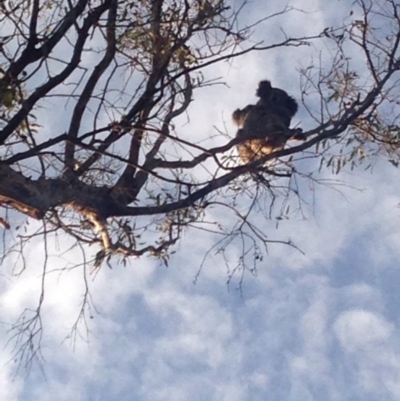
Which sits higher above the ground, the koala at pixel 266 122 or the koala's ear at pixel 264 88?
the koala's ear at pixel 264 88

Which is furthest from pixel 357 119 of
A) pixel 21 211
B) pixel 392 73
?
pixel 21 211

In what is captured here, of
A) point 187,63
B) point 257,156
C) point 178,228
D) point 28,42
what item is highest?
point 187,63

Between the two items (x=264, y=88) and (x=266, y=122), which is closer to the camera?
(x=266, y=122)

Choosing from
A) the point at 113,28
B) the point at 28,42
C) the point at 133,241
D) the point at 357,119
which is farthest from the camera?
the point at 133,241

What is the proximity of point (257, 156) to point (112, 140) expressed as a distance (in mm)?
1647

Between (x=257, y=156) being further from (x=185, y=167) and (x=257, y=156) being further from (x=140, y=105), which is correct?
(x=140, y=105)

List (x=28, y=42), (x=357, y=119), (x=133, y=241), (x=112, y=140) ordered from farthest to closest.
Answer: (x=133, y=241) → (x=357, y=119) → (x=112, y=140) → (x=28, y=42)

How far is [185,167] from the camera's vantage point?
6.05 meters

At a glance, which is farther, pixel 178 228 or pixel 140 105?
pixel 178 228

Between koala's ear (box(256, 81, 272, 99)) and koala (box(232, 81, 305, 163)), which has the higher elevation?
koala's ear (box(256, 81, 272, 99))

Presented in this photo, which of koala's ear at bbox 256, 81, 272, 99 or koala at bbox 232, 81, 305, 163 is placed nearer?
koala at bbox 232, 81, 305, 163

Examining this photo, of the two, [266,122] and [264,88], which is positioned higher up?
[264,88]

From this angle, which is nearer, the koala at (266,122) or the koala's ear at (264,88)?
the koala at (266,122)

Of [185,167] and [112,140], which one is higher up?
[185,167]
